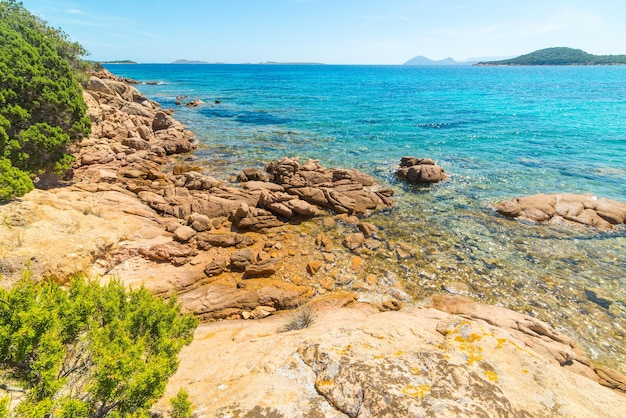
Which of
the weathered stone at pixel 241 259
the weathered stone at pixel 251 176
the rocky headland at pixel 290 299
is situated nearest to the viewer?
the rocky headland at pixel 290 299

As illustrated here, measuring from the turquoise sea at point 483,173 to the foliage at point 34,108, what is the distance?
10874 mm

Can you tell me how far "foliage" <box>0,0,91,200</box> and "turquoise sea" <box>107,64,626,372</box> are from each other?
1087cm

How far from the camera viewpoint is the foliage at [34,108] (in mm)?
14648

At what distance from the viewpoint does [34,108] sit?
641 inches

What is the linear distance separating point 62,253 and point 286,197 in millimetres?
11465

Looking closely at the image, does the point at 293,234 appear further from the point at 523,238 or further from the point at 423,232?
the point at 523,238

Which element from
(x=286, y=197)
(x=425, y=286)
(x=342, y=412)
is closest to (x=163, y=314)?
(x=342, y=412)

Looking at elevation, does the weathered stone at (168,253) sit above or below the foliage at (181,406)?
below

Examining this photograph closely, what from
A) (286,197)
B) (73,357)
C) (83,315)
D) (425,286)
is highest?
(83,315)

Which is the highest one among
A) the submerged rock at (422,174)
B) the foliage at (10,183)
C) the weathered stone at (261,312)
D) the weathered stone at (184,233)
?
the foliage at (10,183)

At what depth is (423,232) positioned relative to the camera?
1727 cm

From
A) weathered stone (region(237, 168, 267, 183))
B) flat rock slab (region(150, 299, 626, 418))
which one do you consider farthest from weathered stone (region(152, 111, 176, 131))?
flat rock slab (region(150, 299, 626, 418))

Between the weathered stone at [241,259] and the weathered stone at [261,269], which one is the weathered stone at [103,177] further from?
the weathered stone at [261,269]

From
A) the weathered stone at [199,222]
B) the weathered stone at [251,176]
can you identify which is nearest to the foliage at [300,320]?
the weathered stone at [199,222]
